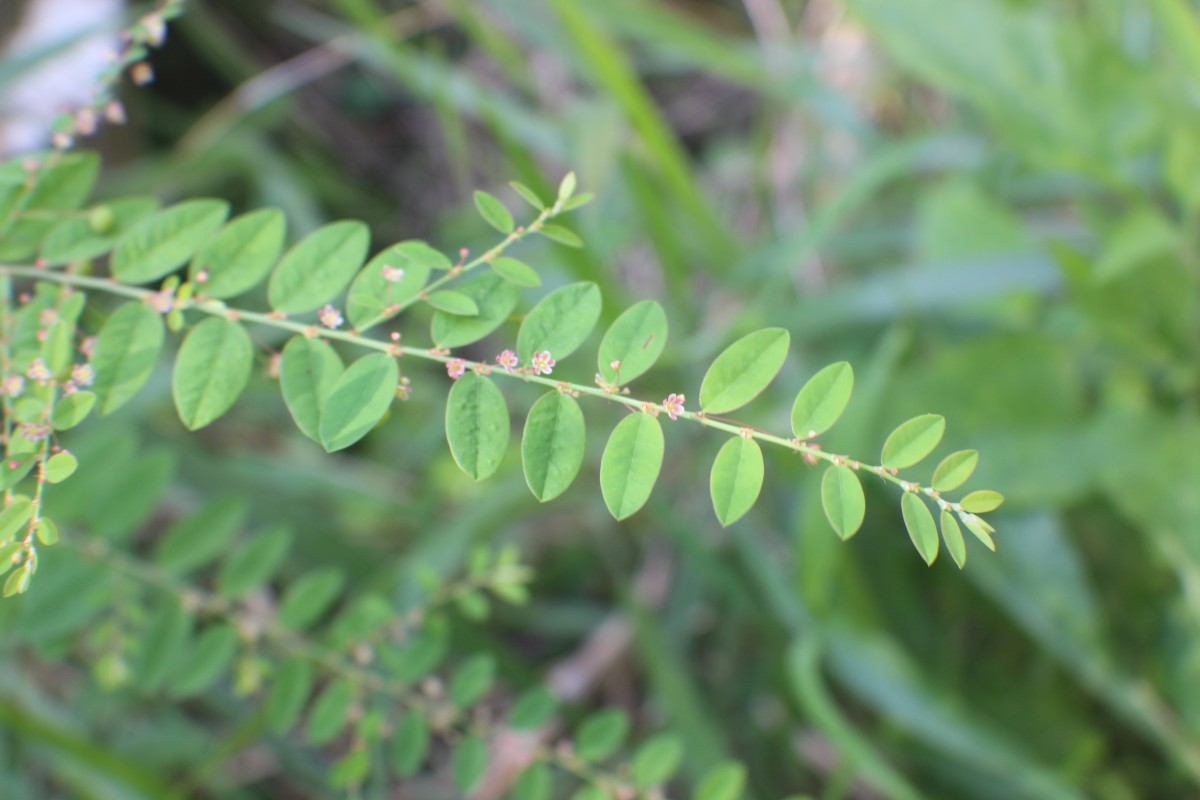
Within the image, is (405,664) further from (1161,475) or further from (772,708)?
(1161,475)

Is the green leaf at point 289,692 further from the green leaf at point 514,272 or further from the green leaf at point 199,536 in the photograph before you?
the green leaf at point 514,272

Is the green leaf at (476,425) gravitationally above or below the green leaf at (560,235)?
below

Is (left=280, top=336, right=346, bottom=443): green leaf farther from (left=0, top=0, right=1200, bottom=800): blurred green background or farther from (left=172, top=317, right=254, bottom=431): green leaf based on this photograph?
(left=0, top=0, right=1200, bottom=800): blurred green background

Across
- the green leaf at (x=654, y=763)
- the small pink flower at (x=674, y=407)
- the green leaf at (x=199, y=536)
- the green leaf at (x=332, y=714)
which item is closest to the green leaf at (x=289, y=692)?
the green leaf at (x=332, y=714)

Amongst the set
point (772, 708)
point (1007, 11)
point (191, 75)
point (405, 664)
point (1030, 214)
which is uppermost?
point (1030, 214)

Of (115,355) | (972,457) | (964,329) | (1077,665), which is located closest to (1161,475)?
(1077,665)

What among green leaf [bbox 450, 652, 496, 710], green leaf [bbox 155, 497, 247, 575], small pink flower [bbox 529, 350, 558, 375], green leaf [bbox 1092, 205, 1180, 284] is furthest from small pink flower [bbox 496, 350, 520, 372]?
green leaf [bbox 1092, 205, 1180, 284]
